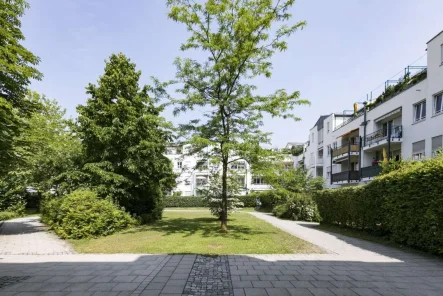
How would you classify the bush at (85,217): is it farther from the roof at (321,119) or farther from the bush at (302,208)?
the roof at (321,119)

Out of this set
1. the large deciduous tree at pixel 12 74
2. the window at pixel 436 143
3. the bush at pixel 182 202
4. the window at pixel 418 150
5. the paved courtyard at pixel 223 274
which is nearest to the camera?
the paved courtyard at pixel 223 274

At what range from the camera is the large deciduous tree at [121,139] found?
1483cm

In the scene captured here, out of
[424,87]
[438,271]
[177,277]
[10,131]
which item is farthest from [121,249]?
[424,87]

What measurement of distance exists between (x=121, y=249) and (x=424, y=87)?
67.1 feet

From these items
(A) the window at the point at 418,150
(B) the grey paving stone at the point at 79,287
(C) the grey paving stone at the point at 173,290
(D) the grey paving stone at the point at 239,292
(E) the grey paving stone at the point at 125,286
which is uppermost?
(A) the window at the point at 418,150

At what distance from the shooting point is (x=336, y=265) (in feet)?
22.4

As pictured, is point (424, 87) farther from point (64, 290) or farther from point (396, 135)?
point (64, 290)

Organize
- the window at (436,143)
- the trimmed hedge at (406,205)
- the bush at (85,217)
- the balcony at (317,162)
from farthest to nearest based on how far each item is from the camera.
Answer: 1. the balcony at (317,162)
2. the window at (436,143)
3. the bush at (85,217)
4. the trimmed hedge at (406,205)

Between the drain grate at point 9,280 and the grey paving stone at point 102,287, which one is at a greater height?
the grey paving stone at point 102,287

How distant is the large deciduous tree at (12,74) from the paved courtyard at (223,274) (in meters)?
4.09

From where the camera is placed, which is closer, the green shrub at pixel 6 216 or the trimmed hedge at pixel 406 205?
the trimmed hedge at pixel 406 205

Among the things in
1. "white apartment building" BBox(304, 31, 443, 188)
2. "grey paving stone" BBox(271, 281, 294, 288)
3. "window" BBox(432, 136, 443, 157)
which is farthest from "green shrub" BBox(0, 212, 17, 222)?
"window" BBox(432, 136, 443, 157)

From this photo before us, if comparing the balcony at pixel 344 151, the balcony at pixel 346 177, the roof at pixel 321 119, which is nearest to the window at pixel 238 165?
the balcony at pixel 346 177

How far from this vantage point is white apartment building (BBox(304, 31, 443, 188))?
704 inches
